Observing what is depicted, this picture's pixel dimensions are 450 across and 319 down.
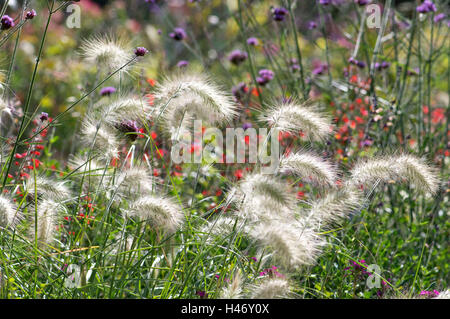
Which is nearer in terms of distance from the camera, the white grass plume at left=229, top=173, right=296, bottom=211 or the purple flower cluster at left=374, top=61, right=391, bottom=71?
the white grass plume at left=229, top=173, right=296, bottom=211

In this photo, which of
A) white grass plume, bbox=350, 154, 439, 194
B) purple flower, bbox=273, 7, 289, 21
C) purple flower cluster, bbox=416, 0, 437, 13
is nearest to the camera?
white grass plume, bbox=350, 154, 439, 194

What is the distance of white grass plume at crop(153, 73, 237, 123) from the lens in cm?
222

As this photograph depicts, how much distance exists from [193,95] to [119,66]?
0.35 meters

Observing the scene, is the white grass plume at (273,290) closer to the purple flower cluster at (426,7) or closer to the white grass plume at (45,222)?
the white grass plume at (45,222)

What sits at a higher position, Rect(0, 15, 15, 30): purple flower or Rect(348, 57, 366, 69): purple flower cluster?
Rect(0, 15, 15, 30): purple flower

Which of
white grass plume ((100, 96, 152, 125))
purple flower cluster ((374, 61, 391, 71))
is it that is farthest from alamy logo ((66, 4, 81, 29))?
purple flower cluster ((374, 61, 391, 71))

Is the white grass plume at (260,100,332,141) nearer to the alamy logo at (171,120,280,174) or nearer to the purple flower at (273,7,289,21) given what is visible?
the alamy logo at (171,120,280,174)

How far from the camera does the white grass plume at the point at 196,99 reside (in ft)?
7.27

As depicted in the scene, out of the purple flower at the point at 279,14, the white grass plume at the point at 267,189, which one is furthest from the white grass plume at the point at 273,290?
the purple flower at the point at 279,14

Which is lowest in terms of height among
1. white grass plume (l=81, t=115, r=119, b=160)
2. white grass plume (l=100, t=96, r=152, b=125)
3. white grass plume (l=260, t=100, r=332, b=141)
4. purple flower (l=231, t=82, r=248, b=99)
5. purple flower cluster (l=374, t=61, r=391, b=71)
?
white grass plume (l=81, t=115, r=119, b=160)

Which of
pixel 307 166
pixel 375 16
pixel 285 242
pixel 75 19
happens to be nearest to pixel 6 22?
pixel 75 19
